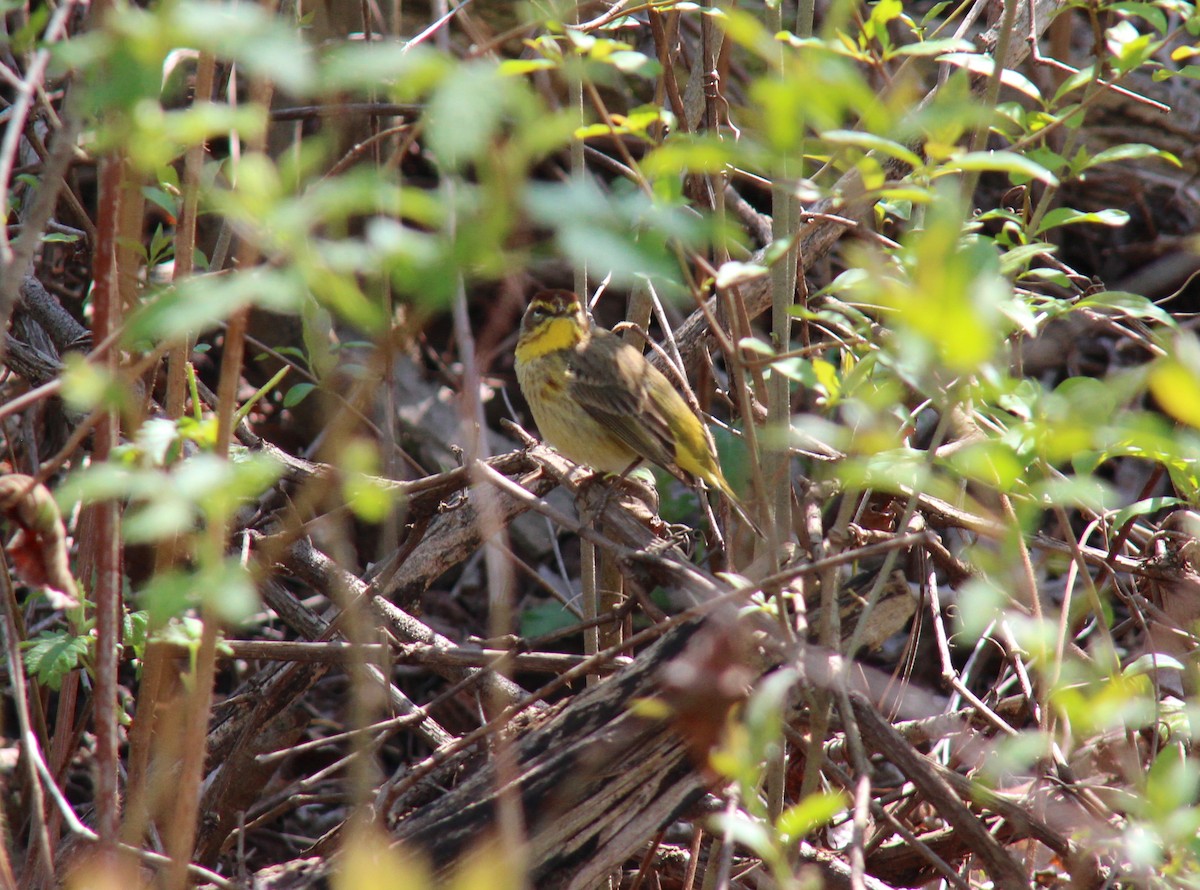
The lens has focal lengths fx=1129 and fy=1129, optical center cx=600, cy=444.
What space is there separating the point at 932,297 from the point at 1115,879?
184 cm

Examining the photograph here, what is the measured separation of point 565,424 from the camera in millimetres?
4164

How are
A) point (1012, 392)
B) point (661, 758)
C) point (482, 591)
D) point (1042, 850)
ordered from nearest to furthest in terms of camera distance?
point (1012, 392)
point (661, 758)
point (1042, 850)
point (482, 591)

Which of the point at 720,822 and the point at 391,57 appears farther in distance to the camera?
the point at 720,822

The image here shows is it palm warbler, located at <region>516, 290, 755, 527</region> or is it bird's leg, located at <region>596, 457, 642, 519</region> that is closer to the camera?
bird's leg, located at <region>596, 457, 642, 519</region>

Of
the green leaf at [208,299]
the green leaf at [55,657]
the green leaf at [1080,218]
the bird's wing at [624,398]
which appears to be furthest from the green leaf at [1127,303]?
the green leaf at [55,657]

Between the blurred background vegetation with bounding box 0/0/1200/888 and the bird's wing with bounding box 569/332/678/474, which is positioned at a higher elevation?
the blurred background vegetation with bounding box 0/0/1200/888

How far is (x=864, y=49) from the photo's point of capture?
200cm

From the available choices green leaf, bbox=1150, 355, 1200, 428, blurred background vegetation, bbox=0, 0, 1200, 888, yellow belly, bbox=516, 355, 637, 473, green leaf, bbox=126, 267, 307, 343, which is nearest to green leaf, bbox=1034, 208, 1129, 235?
blurred background vegetation, bbox=0, 0, 1200, 888

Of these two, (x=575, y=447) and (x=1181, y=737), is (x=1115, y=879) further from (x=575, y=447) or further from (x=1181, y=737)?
(x=575, y=447)

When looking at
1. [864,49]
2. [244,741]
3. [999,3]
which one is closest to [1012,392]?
[864,49]

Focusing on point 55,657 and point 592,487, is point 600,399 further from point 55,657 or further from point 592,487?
point 55,657

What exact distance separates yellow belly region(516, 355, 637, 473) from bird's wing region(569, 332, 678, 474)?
1.5 inches

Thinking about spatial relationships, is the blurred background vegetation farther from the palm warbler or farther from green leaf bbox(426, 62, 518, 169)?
the palm warbler

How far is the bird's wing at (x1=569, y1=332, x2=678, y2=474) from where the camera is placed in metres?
3.93
